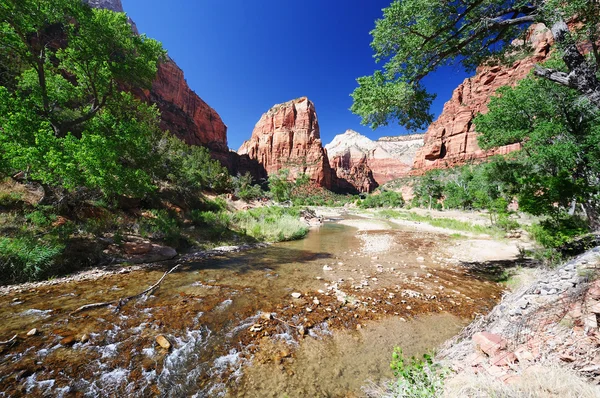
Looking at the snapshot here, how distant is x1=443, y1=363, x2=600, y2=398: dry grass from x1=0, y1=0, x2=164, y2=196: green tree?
1022 centimetres

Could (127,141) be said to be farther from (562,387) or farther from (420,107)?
(562,387)

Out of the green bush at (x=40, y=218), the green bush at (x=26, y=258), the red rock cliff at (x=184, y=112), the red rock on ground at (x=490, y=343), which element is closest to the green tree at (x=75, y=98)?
the green bush at (x=40, y=218)

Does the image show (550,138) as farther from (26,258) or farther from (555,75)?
(26,258)

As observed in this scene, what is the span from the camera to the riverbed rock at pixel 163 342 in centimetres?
383

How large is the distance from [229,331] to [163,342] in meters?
1.14

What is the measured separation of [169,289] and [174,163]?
15.8m

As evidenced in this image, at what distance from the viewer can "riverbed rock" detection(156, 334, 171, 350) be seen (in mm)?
3832

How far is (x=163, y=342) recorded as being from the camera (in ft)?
12.8

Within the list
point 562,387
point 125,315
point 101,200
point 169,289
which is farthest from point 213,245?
point 562,387

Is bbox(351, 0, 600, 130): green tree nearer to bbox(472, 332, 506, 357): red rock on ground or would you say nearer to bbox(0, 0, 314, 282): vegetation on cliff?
bbox(472, 332, 506, 357): red rock on ground

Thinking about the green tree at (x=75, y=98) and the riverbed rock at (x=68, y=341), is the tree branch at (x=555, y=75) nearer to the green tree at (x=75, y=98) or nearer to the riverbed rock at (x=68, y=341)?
the riverbed rock at (x=68, y=341)

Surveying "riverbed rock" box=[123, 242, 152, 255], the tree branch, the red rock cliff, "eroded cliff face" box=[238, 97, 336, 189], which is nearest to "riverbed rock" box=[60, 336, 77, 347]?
"riverbed rock" box=[123, 242, 152, 255]

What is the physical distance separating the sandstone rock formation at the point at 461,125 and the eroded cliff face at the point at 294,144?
54388mm

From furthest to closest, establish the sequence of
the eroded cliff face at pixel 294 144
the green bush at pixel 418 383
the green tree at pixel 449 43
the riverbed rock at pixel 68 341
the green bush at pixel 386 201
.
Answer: the eroded cliff face at pixel 294 144, the green bush at pixel 386 201, the green tree at pixel 449 43, the riverbed rock at pixel 68 341, the green bush at pixel 418 383
